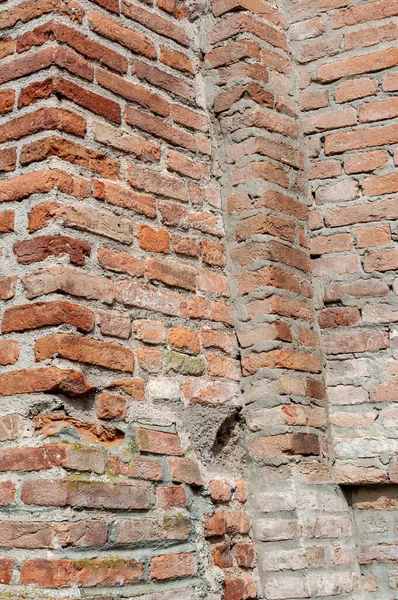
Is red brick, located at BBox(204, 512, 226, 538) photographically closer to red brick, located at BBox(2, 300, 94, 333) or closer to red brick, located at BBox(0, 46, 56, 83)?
red brick, located at BBox(2, 300, 94, 333)

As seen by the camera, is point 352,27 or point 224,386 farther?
point 352,27

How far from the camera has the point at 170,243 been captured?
2600 mm

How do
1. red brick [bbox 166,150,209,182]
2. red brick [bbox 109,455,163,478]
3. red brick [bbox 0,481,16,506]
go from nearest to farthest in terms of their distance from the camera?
red brick [bbox 0,481,16,506] < red brick [bbox 109,455,163,478] < red brick [bbox 166,150,209,182]

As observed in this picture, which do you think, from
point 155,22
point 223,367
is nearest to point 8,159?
point 155,22

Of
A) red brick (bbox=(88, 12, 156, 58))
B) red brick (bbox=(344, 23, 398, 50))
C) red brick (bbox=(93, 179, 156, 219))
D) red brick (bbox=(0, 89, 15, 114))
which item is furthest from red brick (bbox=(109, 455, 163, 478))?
red brick (bbox=(344, 23, 398, 50))

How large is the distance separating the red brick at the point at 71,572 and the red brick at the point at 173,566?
13cm

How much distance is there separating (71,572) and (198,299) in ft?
3.41

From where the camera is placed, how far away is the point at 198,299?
8.64 ft

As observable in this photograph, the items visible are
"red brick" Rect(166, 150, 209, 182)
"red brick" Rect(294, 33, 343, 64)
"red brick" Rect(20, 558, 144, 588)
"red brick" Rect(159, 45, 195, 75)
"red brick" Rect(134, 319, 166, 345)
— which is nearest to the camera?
"red brick" Rect(20, 558, 144, 588)

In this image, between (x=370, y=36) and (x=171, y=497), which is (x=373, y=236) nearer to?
(x=370, y=36)

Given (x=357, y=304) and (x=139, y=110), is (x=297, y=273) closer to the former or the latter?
(x=357, y=304)

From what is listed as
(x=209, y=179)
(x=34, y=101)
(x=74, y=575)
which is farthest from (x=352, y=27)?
(x=74, y=575)

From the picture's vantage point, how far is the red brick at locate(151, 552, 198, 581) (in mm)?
2148

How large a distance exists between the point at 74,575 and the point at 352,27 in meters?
2.31
